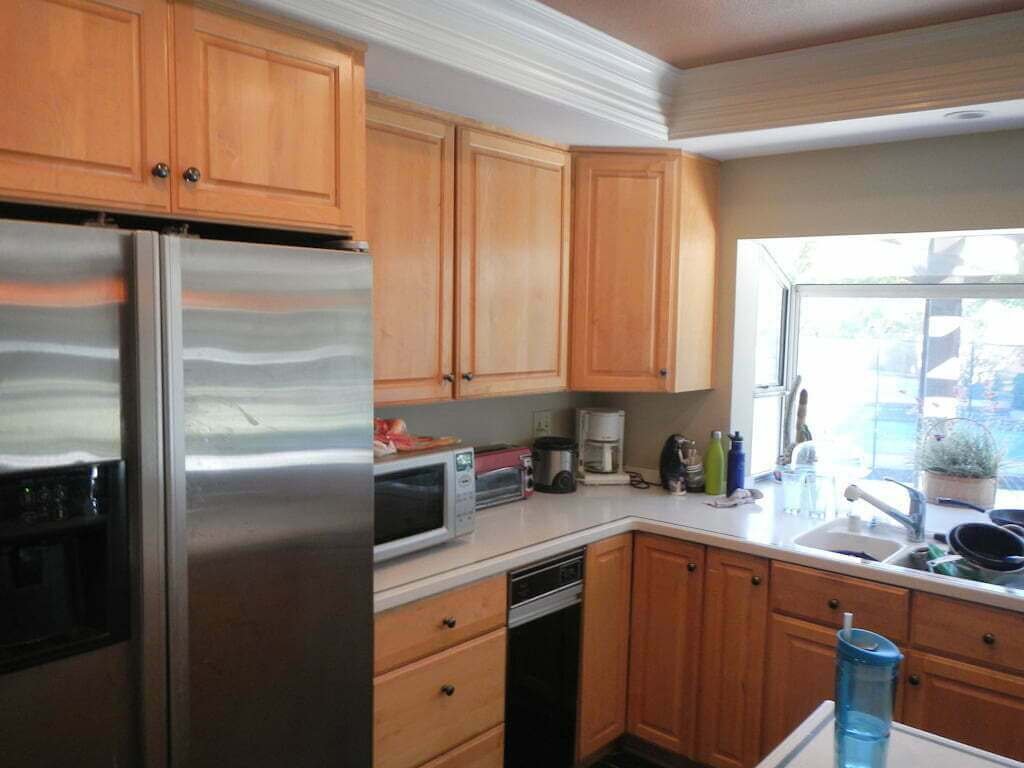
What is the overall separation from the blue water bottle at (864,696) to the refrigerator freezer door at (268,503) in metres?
1.08

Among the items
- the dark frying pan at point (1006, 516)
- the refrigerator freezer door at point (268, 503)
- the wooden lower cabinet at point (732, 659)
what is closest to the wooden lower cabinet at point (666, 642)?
the wooden lower cabinet at point (732, 659)

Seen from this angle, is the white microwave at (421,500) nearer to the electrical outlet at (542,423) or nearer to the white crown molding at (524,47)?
the electrical outlet at (542,423)

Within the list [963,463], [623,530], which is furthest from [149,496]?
[963,463]

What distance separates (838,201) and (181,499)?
2.48 m

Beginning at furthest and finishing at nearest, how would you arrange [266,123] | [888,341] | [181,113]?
[888,341] < [266,123] < [181,113]

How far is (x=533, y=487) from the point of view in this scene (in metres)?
3.18

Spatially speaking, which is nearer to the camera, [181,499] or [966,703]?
[181,499]

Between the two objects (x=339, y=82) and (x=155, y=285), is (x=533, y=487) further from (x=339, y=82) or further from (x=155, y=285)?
(x=155, y=285)

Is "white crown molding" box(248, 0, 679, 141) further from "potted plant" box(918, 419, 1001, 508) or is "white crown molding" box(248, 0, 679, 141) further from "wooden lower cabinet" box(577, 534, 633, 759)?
"potted plant" box(918, 419, 1001, 508)

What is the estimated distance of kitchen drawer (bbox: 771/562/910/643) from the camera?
2.35 metres

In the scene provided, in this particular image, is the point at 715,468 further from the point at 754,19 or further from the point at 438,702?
the point at 754,19

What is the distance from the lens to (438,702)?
221cm

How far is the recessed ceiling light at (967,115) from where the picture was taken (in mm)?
2391

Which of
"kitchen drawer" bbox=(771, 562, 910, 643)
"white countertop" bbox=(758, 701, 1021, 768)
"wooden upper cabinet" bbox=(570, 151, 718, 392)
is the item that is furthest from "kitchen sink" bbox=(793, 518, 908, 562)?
"white countertop" bbox=(758, 701, 1021, 768)
